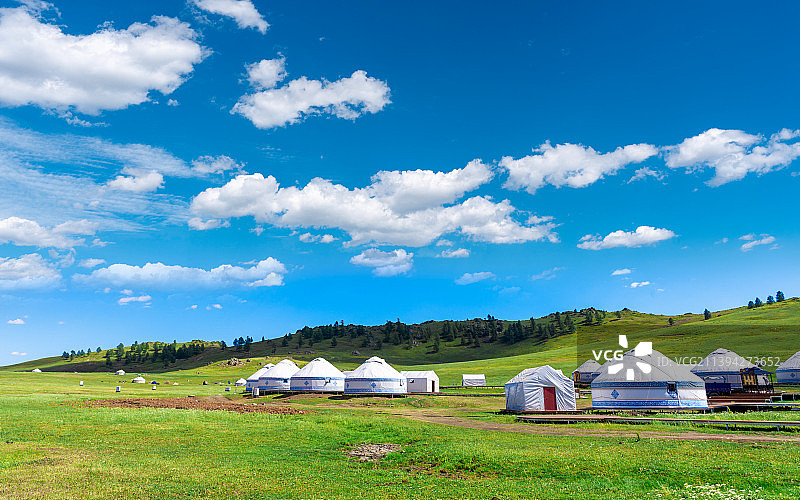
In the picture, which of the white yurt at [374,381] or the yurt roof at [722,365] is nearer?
the yurt roof at [722,365]

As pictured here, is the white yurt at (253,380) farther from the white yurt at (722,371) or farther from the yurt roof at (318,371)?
the white yurt at (722,371)

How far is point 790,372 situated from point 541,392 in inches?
2259

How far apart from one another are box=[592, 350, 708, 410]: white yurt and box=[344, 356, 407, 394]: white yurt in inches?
1272

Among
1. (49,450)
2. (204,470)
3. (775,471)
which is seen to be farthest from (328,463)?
(775,471)

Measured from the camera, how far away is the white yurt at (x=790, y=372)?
79.5 m

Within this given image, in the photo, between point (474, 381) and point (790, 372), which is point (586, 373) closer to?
point (474, 381)

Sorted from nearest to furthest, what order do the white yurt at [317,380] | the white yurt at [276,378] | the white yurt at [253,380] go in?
1. the white yurt at [317,380]
2. the white yurt at [276,378]
3. the white yurt at [253,380]

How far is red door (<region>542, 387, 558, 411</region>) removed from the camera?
1911 inches

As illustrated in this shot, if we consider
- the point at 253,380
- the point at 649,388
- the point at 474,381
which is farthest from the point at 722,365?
the point at 253,380

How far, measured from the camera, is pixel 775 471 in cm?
1850

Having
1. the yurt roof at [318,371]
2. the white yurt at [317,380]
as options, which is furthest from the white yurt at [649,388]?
the yurt roof at [318,371]

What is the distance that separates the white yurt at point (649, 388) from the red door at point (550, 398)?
3.65 m

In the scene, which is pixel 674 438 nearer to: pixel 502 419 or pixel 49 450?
pixel 502 419

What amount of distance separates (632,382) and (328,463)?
3392 centimetres
